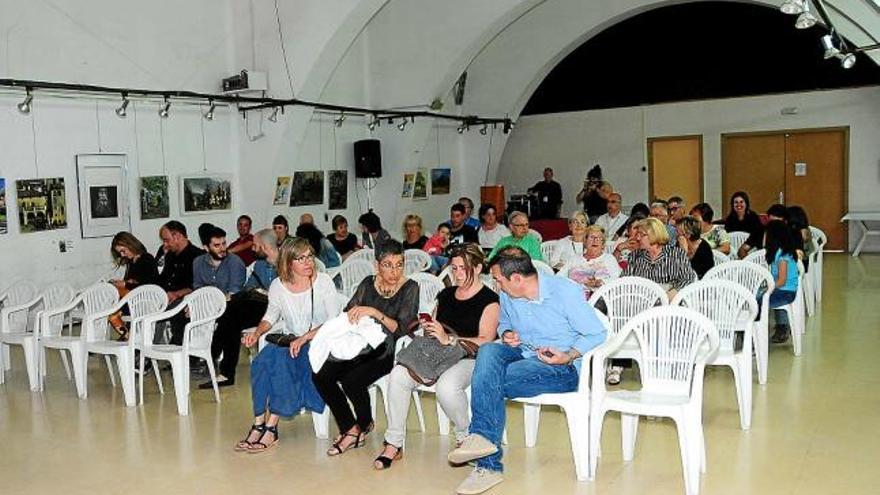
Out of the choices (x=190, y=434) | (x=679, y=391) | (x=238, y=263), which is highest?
(x=238, y=263)

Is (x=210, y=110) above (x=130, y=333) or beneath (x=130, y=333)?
above

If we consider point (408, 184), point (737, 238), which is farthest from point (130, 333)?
point (408, 184)

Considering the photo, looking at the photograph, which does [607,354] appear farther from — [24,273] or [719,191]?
[719,191]

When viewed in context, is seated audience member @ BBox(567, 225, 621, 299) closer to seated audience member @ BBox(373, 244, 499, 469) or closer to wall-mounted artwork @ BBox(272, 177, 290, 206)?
seated audience member @ BBox(373, 244, 499, 469)

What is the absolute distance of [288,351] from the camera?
16.2 ft

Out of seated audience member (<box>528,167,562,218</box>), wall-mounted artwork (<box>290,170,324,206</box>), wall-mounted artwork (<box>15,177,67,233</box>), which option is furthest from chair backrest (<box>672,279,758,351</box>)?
seated audience member (<box>528,167,562,218</box>)

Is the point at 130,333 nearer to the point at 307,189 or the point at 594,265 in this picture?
the point at 594,265

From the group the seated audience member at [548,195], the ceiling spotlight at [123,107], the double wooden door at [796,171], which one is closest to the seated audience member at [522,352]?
the ceiling spotlight at [123,107]

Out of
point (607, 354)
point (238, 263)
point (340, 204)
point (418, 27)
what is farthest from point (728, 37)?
point (607, 354)

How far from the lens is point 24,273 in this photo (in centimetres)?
888

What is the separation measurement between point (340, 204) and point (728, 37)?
748 cm

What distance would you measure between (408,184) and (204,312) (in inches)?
320

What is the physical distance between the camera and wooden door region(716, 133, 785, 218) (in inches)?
577

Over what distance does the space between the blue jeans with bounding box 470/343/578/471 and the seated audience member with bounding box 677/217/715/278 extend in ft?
9.35
